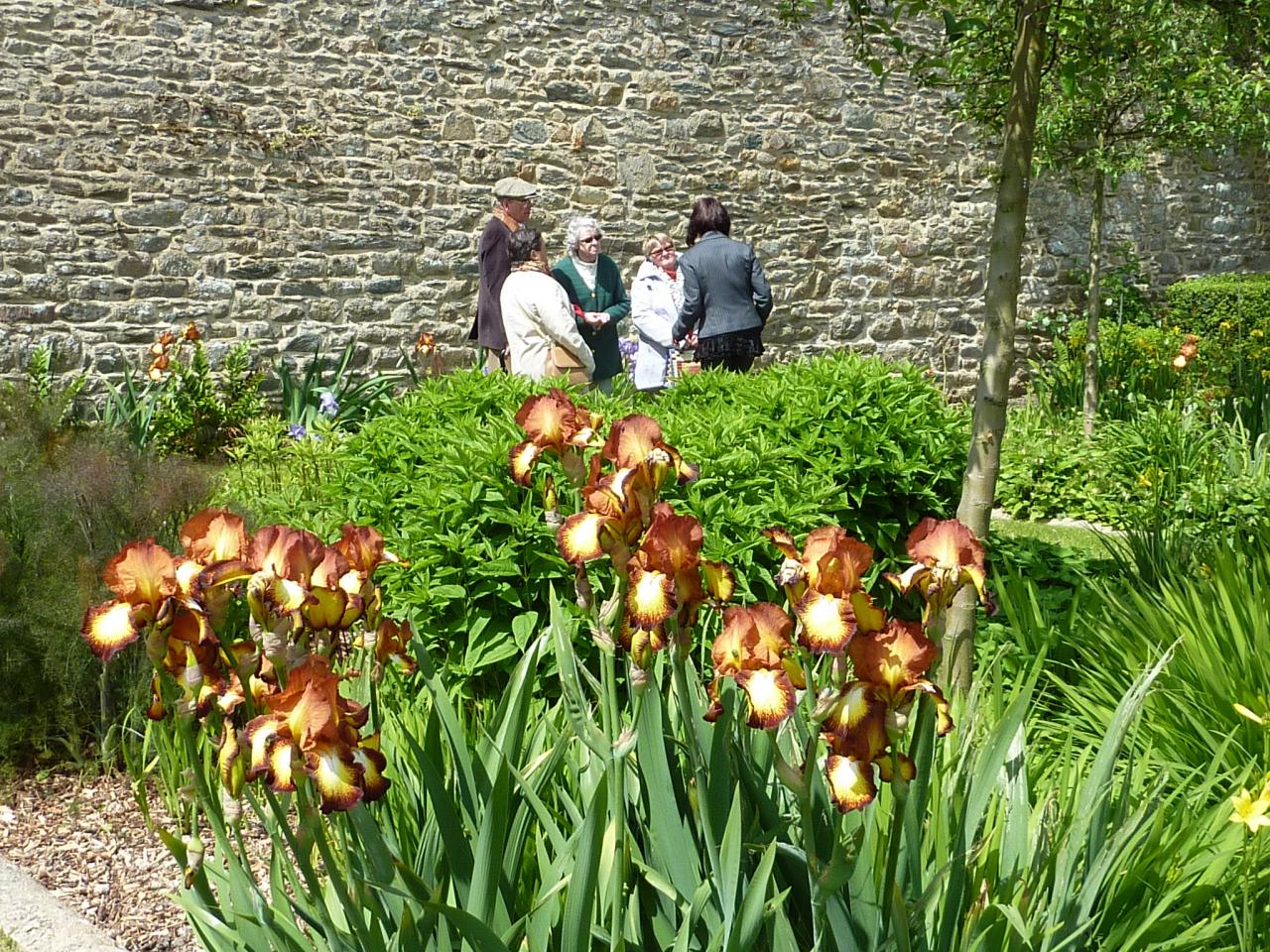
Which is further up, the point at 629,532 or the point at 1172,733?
the point at 629,532

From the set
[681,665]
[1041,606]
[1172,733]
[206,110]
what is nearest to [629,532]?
[681,665]

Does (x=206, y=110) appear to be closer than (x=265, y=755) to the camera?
No

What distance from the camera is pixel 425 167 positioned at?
942 centimetres

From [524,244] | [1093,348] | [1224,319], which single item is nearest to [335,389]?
[524,244]

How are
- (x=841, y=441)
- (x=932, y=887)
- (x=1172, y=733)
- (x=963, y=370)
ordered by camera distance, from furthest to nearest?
(x=963, y=370), (x=841, y=441), (x=1172, y=733), (x=932, y=887)

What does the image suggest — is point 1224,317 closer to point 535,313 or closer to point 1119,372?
point 1119,372

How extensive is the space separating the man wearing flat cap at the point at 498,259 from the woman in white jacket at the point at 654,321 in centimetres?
98

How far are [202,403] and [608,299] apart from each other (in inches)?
120

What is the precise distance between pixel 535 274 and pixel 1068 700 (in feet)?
11.4

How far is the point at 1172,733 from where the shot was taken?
2.96 m

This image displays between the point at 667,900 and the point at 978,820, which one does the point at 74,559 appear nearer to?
the point at 667,900

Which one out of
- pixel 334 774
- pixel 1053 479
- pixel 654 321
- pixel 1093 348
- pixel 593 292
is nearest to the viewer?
pixel 334 774

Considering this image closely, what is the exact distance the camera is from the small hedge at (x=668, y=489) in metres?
3.61

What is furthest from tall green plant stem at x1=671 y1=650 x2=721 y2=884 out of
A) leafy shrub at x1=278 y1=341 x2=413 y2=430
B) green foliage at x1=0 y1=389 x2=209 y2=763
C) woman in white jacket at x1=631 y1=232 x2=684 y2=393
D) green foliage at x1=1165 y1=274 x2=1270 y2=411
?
green foliage at x1=1165 y1=274 x2=1270 y2=411
